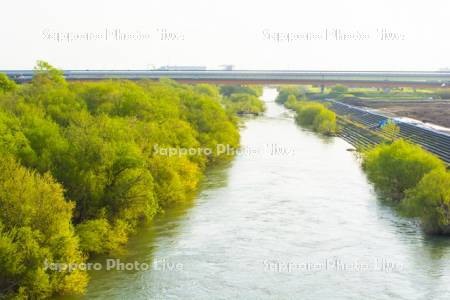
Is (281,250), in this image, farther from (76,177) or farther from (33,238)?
(33,238)

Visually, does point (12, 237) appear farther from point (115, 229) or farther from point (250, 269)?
point (250, 269)

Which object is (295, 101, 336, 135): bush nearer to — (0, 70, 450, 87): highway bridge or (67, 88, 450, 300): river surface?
(0, 70, 450, 87): highway bridge

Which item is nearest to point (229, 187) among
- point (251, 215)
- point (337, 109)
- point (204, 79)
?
point (251, 215)

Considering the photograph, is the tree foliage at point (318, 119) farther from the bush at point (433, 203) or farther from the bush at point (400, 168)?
the bush at point (433, 203)

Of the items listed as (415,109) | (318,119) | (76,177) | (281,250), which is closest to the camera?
(76,177)

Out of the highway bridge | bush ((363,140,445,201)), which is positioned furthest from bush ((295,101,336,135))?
bush ((363,140,445,201))

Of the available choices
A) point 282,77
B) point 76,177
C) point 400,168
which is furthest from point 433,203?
point 282,77
